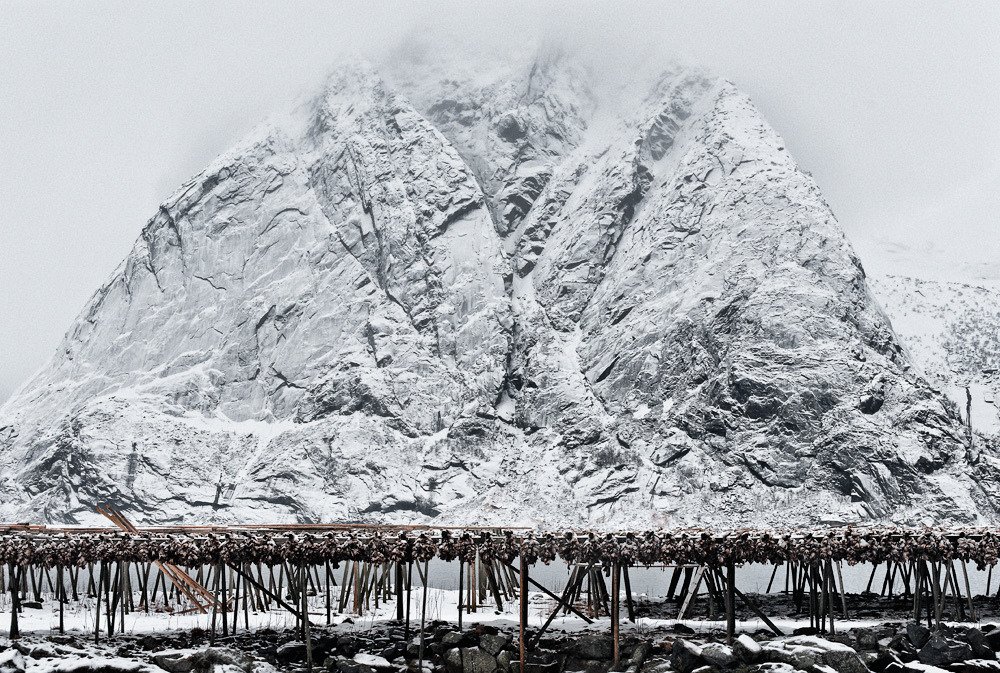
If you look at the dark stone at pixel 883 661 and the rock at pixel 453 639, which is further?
the rock at pixel 453 639

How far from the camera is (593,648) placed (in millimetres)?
33625

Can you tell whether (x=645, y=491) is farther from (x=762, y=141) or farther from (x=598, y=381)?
(x=762, y=141)

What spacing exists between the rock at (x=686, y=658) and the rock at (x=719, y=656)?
0.18 m

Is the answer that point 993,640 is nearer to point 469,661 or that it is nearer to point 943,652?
point 943,652

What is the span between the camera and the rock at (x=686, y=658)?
31.0 m

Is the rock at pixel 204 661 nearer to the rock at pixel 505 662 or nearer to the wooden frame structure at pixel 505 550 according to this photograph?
the wooden frame structure at pixel 505 550

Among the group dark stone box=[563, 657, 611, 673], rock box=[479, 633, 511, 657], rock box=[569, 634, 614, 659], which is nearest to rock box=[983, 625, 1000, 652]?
rock box=[569, 634, 614, 659]

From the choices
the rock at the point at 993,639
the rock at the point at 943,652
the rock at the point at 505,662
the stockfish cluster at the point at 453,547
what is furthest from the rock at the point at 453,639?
the rock at the point at 993,639

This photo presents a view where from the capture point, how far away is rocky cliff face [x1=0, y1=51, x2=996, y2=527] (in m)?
137

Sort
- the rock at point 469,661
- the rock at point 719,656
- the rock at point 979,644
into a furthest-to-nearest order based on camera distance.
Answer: the rock at point 979,644, the rock at point 469,661, the rock at point 719,656

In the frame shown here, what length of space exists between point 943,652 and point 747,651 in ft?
20.7

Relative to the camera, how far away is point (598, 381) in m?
158

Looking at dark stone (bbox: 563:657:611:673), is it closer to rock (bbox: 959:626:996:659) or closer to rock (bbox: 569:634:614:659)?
rock (bbox: 569:634:614:659)

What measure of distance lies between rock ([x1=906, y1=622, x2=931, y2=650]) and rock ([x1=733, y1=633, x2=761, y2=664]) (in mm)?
6157
